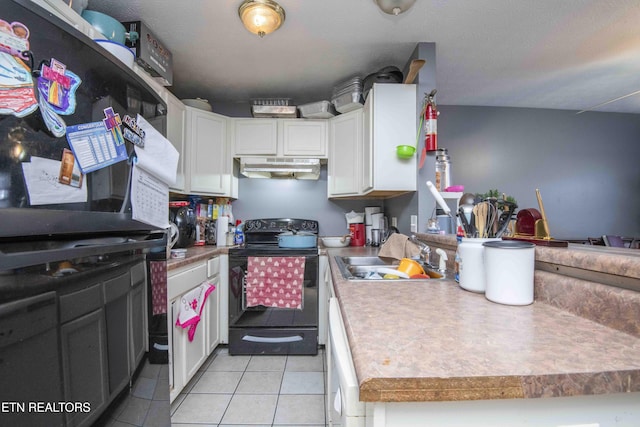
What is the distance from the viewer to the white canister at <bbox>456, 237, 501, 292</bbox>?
0.91 metres

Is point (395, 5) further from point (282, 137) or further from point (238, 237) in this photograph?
point (238, 237)

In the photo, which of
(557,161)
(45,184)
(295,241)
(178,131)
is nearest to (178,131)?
(178,131)

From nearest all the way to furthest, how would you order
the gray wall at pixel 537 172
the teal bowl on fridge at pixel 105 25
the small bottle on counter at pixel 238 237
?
the teal bowl on fridge at pixel 105 25
the small bottle on counter at pixel 238 237
the gray wall at pixel 537 172

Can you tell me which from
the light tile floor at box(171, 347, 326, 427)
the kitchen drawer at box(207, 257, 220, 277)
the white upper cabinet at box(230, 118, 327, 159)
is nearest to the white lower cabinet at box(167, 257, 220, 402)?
the kitchen drawer at box(207, 257, 220, 277)

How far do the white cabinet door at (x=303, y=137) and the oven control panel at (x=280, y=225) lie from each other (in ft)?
2.26

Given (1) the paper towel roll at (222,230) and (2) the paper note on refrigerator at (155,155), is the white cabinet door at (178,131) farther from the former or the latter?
(2) the paper note on refrigerator at (155,155)

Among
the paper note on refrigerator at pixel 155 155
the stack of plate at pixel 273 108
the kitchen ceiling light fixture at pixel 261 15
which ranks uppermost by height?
the kitchen ceiling light fixture at pixel 261 15

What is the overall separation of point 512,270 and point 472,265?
15 centimetres

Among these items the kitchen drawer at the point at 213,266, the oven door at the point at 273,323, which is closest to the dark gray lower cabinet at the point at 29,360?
the kitchen drawer at the point at 213,266

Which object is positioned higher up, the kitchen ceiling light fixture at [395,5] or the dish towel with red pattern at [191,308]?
the kitchen ceiling light fixture at [395,5]

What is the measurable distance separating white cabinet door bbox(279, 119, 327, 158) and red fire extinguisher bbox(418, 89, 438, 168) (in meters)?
0.96

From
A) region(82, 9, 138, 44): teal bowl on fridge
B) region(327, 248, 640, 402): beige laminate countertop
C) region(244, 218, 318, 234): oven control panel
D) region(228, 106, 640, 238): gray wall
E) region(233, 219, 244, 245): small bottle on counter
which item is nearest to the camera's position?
region(327, 248, 640, 402): beige laminate countertop

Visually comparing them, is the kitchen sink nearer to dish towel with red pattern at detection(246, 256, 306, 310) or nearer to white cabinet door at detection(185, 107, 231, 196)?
dish towel with red pattern at detection(246, 256, 306, 310)

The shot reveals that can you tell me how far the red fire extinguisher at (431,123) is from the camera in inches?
72.5
